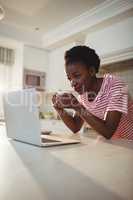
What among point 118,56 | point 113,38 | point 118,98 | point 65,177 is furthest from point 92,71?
point 113,38

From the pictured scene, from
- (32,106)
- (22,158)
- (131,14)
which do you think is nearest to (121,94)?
(32,106)

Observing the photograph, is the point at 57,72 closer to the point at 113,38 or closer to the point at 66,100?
the point at 113,38

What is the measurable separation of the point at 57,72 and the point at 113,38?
4.37 ft

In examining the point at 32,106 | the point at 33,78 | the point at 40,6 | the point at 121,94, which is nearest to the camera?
the point at 32,106

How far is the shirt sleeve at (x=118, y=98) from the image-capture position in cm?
101

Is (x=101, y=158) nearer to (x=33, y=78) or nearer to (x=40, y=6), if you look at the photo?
(x=40, y=6)

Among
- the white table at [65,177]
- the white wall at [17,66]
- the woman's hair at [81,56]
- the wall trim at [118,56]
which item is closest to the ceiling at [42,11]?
the white wall at [17,66]

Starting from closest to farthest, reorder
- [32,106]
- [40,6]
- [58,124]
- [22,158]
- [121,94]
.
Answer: [22,158] < [32,106] < [121,94] < [40,6] < [58,124]

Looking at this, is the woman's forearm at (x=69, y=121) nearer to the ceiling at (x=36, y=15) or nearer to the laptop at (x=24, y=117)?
the laptop at (x=24, y=117)

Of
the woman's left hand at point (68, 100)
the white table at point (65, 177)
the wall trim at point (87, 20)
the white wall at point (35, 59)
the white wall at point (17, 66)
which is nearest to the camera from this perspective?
the white table at point (65, 177)

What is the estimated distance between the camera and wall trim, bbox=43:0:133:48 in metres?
2.75

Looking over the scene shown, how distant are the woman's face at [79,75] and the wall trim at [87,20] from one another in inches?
72.3

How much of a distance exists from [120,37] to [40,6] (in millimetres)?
1130

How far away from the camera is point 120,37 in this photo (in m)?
3.03
